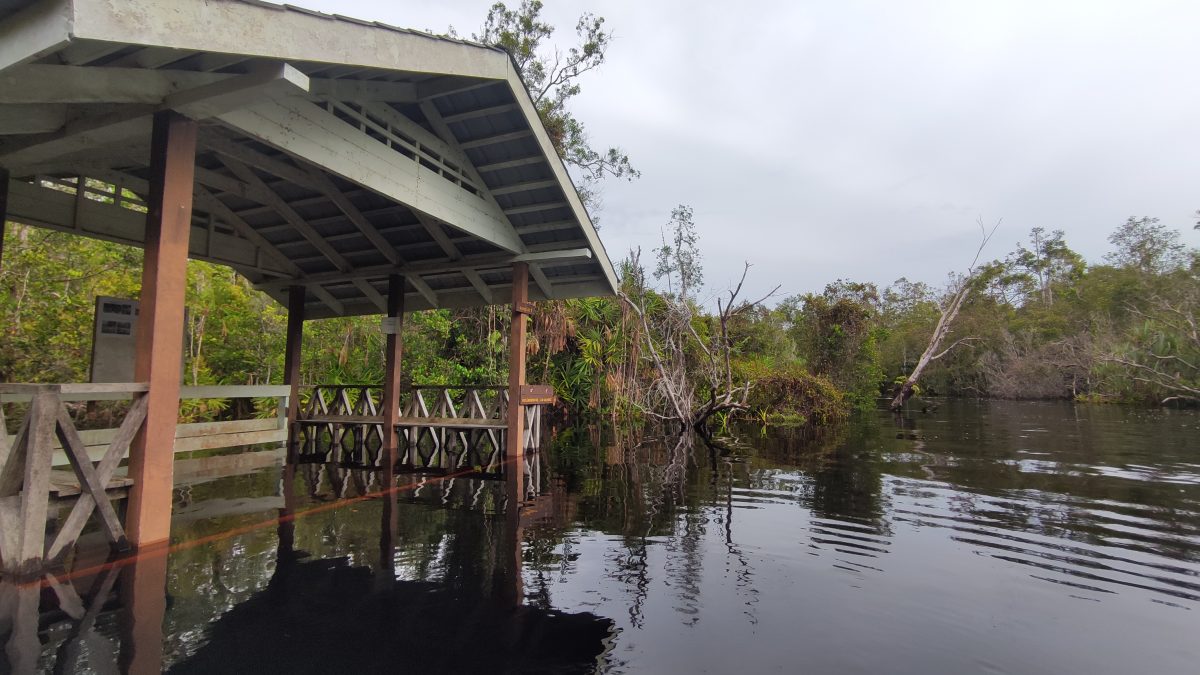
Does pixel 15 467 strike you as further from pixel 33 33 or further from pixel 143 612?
pixel 33 33

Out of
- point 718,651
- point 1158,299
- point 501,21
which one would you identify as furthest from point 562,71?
point 1158,299

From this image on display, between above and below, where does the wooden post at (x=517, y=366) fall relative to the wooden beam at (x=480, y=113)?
below

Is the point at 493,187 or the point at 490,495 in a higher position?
the point at 493,187

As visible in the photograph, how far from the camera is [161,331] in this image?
3.85 metres

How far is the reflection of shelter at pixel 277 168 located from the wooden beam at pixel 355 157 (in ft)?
0.05

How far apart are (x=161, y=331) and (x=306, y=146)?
1967 mm

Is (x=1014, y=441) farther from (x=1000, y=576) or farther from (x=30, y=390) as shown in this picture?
(x=30, y=390)

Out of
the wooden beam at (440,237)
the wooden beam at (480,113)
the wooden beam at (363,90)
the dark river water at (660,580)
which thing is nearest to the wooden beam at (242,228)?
the wooden beam at (440,237)

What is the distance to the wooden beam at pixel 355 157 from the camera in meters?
4.60

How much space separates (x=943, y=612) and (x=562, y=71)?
19807 mm

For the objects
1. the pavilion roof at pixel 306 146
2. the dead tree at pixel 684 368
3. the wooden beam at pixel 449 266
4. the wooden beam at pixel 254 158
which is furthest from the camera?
the dead tree at pixel 684 368

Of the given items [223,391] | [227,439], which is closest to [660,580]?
[223,391]

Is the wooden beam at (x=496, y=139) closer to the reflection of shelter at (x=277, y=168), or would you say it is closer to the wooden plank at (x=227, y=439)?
the reflection of shelter at (x=277, y=168)

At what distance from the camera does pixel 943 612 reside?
3.35 metres
